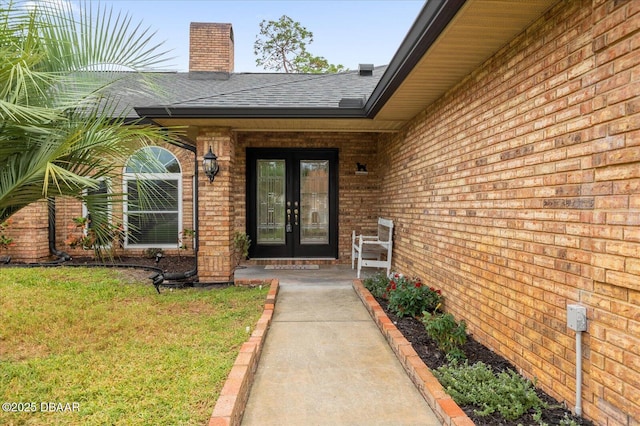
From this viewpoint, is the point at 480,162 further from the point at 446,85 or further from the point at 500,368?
the point at 500,368

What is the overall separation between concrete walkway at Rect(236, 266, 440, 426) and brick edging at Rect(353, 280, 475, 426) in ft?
0.21

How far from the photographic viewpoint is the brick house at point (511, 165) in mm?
1851

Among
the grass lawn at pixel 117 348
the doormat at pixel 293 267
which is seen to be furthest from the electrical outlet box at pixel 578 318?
the doormat at pixel 293 267

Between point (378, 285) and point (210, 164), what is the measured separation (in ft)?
10.1

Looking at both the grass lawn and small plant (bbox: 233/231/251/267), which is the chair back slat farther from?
small plant (bbox: 233/231/251/267)

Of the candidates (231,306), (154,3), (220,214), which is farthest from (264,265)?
(154,3)

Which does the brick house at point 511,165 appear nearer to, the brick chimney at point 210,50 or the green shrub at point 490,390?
the green shrub at point 490,390

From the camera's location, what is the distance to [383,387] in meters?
2.76

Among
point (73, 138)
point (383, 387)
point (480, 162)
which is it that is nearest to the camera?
point (73, 138)

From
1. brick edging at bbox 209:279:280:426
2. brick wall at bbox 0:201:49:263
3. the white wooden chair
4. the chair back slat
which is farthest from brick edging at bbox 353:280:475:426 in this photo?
brick wall at bbox 0:201:49:263

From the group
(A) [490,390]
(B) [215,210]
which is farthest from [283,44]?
(A) [490,390]

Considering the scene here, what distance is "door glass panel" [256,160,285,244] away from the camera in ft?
23.9

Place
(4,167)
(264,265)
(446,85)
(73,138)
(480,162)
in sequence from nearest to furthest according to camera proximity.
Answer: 1. (73,138)
2. (4,167)
3. (480,162)
4. (446,85)
5. (264,265)

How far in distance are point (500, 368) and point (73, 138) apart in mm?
3406
